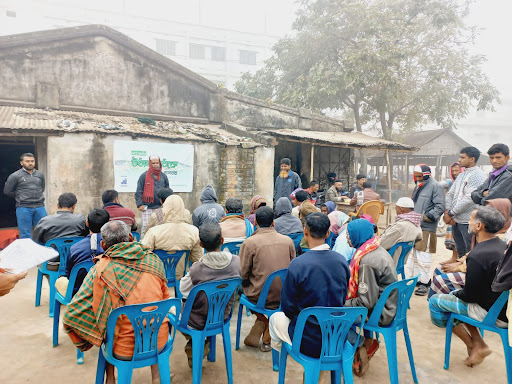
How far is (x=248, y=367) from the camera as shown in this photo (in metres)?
3.03

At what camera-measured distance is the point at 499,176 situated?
4.20 m

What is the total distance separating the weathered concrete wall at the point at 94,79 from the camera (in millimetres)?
7832

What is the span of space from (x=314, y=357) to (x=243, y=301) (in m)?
1.15

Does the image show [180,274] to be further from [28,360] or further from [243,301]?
[28,360]

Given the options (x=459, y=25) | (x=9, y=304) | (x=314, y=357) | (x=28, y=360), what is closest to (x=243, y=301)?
(x=314, y=357)

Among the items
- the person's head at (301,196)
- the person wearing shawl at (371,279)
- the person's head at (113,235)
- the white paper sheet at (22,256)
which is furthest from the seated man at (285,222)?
the white paper sheet at (22,256)

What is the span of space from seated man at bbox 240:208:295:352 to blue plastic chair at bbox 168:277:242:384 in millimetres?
503

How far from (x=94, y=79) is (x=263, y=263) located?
7.84 m

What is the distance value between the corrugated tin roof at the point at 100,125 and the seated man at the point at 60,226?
317 centimetres

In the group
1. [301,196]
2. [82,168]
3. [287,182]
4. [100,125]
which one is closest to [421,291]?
[301,196]

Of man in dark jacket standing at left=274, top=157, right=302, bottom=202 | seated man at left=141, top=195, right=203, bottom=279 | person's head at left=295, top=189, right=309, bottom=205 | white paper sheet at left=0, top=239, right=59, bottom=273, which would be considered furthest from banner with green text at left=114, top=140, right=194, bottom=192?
white paper sheet at left=0, top=239, right=59, bottom=273

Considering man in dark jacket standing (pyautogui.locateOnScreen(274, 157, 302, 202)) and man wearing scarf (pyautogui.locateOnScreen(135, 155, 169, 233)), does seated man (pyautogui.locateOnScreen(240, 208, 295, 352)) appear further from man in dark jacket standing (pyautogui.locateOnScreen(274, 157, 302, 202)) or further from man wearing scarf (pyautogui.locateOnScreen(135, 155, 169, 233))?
man in dark jacket standing (pyautogui.locateOnScreen(274, 157, 302, 202))

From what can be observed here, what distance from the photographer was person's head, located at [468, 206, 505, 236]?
9.31 ft

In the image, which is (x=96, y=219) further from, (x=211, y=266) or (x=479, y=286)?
(x=479, y=286)
